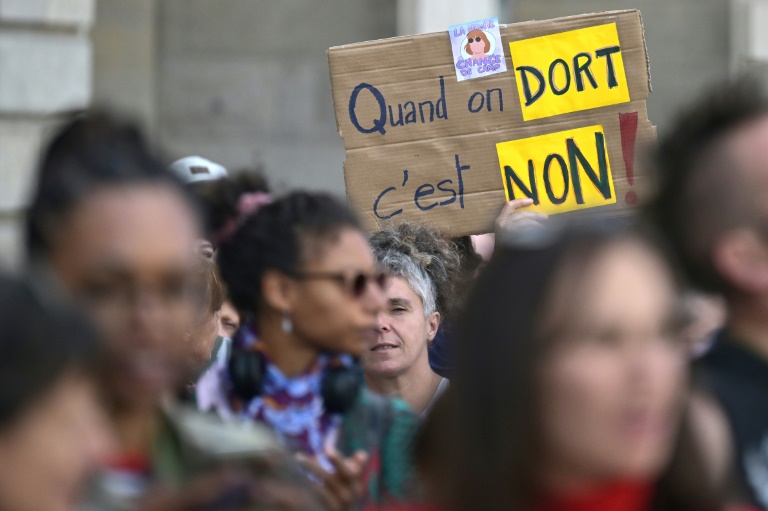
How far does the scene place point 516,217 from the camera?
4027 mm

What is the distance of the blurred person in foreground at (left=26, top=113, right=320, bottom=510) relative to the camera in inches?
70.8

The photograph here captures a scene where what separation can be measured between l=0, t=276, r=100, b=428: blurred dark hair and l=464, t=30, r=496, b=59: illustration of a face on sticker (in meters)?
2.87

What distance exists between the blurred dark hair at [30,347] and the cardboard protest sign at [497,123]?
8.83 ft

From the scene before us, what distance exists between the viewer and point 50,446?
1.50 metres

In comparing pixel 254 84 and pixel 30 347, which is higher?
pixel 254 84

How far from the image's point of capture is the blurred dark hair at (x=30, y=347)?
1.47m

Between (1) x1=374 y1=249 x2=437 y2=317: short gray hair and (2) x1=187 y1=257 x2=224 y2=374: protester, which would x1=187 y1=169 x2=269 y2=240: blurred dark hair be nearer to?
(2) x1=187 y1=257 x2=224 y2=374: protester

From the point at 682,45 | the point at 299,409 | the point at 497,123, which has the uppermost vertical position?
the point at 682,45

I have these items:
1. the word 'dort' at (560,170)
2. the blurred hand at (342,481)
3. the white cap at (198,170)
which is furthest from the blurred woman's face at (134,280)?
the word 'dort' at (560,170)

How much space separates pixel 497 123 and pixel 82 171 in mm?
2447

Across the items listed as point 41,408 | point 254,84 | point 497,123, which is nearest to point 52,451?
point 41,408

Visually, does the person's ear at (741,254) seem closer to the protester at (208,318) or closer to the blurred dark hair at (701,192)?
the blurred dark hair at (701,192)

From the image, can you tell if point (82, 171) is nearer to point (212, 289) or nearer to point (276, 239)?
point (276, 239)

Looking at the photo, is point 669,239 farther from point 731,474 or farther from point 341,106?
point 341,106
